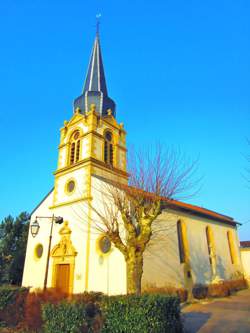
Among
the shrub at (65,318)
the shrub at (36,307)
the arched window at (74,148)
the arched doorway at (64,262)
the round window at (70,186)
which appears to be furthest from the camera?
the arched window at (74,148)

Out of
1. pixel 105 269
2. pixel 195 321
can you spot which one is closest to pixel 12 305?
pixel 105 269

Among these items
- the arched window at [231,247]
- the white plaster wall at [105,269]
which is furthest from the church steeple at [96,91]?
the arched window at [231,247]

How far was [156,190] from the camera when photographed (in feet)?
32.4

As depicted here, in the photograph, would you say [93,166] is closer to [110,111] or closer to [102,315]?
[110,111]

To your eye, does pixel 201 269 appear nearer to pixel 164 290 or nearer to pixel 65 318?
pixel 164 290

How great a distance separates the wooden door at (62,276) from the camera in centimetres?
1350

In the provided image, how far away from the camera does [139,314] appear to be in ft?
19.2

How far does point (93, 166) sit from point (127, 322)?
438 inches

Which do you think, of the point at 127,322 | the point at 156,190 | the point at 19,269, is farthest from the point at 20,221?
the point at 127,322

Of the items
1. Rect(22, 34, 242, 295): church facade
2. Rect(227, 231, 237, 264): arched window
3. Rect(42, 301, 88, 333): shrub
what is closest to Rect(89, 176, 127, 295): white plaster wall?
Rect(22, 34, 242, 295): church facade

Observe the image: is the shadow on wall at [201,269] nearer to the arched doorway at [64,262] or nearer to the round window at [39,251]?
the arched doorway at [64,262]

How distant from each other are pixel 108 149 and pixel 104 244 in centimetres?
814

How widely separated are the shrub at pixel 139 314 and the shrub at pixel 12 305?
13.7ft

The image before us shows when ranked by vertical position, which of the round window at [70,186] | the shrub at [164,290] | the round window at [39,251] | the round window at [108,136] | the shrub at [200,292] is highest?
the round window at [108,136]
